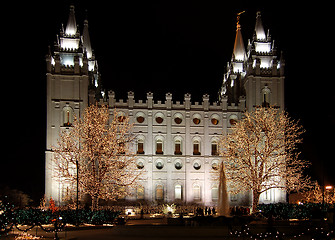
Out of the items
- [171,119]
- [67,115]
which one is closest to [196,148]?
[171,119]

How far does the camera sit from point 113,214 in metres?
37.7

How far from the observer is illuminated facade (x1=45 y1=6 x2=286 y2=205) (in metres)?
59.8

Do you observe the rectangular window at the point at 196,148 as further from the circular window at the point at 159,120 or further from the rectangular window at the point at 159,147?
the circular window at the point at 159,120

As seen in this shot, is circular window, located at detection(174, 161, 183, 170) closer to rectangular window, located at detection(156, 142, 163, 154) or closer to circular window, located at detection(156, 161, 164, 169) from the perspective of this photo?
circular window, located at detection(156, 161, 164, 169)

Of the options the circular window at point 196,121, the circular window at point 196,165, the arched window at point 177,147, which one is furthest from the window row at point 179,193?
the circular window at point 196,121

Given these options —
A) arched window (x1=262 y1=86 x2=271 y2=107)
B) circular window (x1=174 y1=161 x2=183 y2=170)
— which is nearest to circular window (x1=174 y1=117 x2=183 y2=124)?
circular window (x1=174 y1=161 x2=183 y2=170)

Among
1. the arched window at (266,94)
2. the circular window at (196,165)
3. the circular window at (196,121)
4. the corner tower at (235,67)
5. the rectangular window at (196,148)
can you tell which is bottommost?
the circular window at (196,165)

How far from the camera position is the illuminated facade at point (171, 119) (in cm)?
5978

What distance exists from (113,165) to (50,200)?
1116cm

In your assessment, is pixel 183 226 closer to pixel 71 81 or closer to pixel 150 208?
pixel 150 208

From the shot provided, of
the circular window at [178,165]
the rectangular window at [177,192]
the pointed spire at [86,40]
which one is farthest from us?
the pointed spire at [86,40]

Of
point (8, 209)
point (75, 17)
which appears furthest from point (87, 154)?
point (75, 17)

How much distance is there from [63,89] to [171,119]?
14616 mm

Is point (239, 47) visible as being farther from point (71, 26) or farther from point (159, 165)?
point (71, 26)
